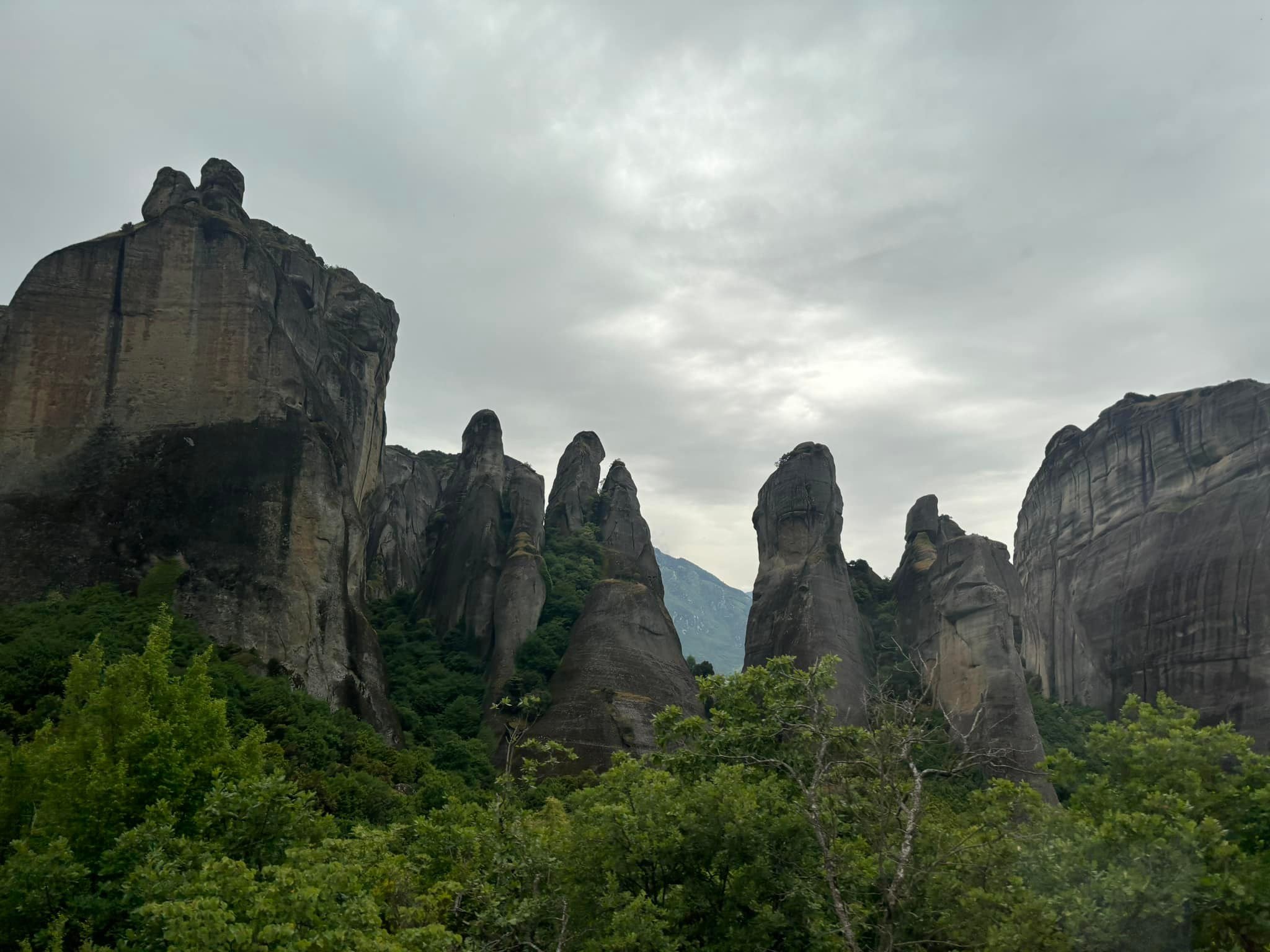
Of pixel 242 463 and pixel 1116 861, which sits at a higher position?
pixel 242 463

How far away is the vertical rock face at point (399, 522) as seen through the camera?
6600cm

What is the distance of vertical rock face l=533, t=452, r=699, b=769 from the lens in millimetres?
42969

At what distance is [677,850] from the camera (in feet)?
47.3

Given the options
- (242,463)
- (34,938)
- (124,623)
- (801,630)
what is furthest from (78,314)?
(801,630)

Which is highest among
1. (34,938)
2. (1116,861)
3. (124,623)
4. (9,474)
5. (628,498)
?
(628,498)

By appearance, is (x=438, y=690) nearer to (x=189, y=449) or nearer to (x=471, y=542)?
(x=471, y=542)

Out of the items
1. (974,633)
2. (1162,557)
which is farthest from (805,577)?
(1162,557)

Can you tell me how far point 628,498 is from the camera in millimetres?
69062

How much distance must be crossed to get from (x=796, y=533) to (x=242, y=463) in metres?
37.0

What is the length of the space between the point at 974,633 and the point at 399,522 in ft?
148

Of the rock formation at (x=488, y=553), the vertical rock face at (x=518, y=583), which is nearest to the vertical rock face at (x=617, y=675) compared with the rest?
the vertical rock face at (x=518, y=583)

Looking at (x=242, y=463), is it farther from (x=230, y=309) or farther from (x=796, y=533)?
(x=796, y=533)

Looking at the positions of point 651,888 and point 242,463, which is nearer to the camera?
point 651,888

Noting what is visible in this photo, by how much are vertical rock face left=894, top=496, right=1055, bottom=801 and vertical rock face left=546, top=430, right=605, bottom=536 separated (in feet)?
84.0
